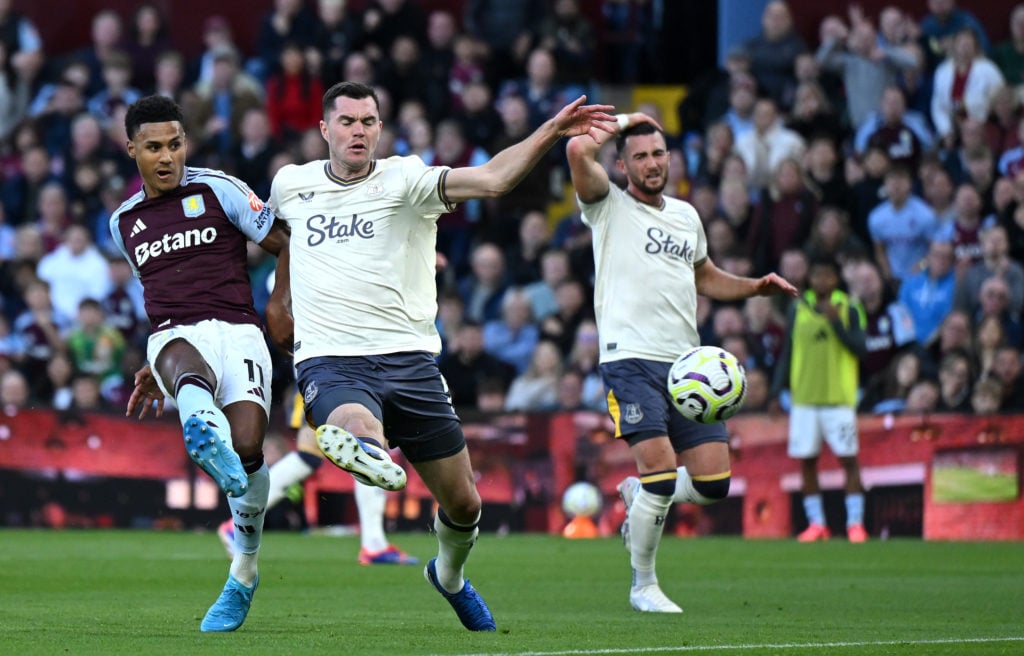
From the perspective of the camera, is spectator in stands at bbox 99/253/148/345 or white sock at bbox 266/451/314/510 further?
spectator in stands at bbox 99/253/148/345

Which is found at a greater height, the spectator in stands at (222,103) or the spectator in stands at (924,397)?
the spectator in stands at (222,103)

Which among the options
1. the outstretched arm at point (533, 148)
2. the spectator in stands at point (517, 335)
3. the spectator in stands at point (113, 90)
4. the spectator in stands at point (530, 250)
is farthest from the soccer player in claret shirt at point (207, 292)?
the spectator in stands at point (113, 90)

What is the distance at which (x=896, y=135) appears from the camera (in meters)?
18.8

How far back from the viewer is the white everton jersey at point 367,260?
337 inches

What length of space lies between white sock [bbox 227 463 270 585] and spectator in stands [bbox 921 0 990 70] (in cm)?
1269

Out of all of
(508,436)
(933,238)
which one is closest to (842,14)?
(933,238)

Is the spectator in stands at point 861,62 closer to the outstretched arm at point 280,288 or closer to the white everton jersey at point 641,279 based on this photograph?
the white everton jersey at point 641,279

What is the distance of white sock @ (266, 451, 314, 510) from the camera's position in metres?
14.2

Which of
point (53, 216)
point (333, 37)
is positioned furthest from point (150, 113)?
point (333, 37)

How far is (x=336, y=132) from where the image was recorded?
8.77 meters

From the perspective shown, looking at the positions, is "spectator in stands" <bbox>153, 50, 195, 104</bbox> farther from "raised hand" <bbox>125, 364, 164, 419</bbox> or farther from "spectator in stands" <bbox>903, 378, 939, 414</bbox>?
"raised hand" <bbox>125, 364, 164, 419</bbox>

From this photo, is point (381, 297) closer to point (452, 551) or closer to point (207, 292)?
point (207, 292)

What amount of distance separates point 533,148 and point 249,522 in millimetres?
2254

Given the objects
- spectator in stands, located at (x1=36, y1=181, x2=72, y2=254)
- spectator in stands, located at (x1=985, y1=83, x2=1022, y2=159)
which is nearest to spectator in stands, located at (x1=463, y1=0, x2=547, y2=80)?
spectator in stands, located at (x1=36, y1=181, x2=72, y2=254)
